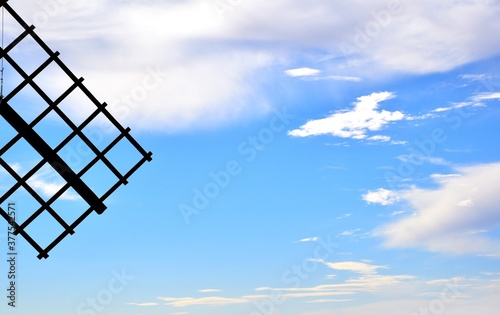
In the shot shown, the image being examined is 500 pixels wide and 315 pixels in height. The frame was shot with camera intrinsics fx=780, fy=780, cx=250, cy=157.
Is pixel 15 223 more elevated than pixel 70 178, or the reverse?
pixel 70 178

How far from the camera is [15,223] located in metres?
11.4

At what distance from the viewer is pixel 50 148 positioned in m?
11.4

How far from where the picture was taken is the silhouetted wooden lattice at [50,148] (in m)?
11.3

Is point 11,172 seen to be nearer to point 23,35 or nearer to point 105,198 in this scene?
point 105,198

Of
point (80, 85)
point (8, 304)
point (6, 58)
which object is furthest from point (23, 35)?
point (8, 304)

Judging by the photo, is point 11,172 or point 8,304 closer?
point 11,172

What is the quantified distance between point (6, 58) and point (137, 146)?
2343mm

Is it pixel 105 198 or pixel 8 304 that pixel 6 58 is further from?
pixel 8 304

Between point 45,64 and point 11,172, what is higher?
point 45,64

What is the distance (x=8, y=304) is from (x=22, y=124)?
9.20 ft

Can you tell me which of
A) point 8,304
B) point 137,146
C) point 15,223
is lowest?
point 8,304

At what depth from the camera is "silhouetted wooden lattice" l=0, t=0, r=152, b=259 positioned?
1129 centimetres

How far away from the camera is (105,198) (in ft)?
38.2

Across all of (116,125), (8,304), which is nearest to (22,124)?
(116,125)
